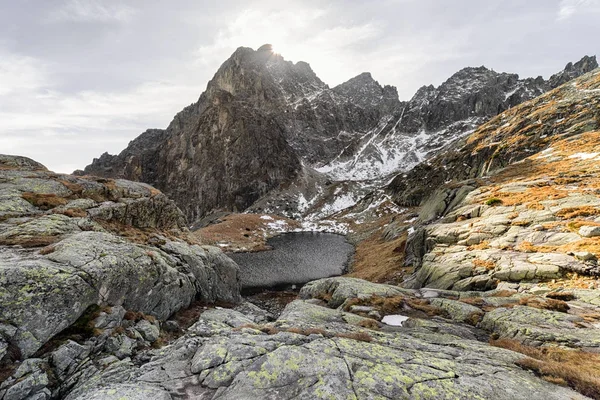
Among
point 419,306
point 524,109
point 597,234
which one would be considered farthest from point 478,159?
point 419,306

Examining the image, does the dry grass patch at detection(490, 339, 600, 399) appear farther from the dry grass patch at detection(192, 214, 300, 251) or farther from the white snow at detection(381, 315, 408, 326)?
the dry grass patch at detection(192, 214, 300, 251)

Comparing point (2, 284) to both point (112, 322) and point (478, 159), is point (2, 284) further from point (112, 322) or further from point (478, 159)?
point (478, 159)

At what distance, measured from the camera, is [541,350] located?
1147cm

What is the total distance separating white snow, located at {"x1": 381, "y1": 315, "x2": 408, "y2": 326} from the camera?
51.1 ft

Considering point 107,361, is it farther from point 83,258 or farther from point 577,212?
point 577,212

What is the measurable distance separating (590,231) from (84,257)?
3714 cm

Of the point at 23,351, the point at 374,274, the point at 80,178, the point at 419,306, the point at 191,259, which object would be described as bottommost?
the point at 374,274

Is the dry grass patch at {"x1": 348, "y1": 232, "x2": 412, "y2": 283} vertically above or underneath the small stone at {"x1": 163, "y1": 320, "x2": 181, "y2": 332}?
underneath

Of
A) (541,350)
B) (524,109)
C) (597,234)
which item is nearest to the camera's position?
(541,350)

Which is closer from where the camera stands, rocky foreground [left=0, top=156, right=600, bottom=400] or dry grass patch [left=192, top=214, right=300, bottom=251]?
rocky foreground [left=0, top=156, right=600, bottom=400]

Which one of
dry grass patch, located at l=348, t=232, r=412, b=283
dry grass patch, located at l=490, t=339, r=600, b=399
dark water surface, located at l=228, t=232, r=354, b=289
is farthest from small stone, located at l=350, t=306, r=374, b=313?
dark water surface, located at l=228, t=232, r=354, b=289

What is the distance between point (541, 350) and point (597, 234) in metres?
18.6

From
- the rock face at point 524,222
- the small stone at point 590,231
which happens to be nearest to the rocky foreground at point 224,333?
the rock face at point 524,222

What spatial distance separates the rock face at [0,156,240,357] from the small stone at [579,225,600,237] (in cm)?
3426
